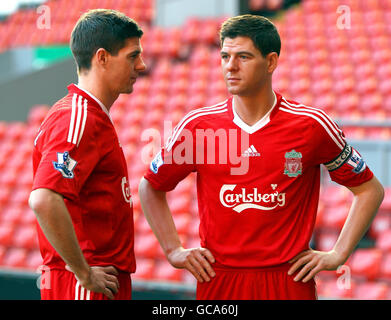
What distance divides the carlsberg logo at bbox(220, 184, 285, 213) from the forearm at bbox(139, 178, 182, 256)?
0.94 feet

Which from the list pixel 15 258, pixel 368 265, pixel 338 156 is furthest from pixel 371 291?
pixel 15 258

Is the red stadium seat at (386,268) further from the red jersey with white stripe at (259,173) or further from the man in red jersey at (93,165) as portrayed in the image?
the man in red jersey at (93,165)

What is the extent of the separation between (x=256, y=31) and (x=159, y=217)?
2.53ft

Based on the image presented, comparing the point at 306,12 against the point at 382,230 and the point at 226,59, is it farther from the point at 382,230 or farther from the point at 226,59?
the point at 226,59

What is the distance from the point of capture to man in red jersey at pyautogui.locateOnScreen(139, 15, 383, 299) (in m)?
1.97

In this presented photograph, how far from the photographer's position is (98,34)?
188 cm

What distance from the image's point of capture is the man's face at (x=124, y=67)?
74.9 inches

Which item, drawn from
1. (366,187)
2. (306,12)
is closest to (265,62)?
(366,187)

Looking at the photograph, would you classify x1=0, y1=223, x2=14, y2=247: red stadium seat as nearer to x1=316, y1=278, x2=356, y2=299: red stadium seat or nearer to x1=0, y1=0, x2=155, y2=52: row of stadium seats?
x1=316, y1=278, x2=356, y2=299: red stadium seat

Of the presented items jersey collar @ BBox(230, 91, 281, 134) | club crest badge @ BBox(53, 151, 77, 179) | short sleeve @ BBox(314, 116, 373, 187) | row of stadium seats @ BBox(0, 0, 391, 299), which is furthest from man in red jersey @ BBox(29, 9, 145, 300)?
row of stadium seats @ BBox(0, 0, 391, 299)

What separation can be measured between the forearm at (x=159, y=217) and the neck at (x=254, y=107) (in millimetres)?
442

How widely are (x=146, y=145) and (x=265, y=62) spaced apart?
5040 millimetres

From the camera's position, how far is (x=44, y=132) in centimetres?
179

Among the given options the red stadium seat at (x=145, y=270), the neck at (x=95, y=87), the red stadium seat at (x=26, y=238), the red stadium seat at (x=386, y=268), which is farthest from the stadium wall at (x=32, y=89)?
the neck at (x=95, y=87)
